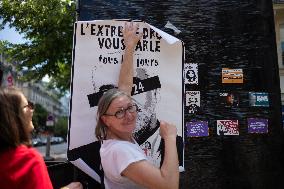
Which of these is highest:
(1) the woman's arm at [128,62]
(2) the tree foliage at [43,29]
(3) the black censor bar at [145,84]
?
(2) the tree foliage at [43,29]

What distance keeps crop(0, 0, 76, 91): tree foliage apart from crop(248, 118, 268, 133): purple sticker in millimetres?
11025

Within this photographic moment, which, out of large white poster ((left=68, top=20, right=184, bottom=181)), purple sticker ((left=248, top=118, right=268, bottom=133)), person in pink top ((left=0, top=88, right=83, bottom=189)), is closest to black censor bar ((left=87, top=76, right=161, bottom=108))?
large white poster ((left=68, top=20, right=184, bottom=181))

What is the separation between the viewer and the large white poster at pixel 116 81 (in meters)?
2.83

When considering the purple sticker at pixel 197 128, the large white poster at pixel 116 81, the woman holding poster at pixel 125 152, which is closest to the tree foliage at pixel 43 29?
the purple sticker at pixel 197 128

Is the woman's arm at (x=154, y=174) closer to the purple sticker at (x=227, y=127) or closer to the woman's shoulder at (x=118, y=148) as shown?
the woman's shoulder at (x=118, y=148)

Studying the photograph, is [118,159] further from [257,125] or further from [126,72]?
[257,125]

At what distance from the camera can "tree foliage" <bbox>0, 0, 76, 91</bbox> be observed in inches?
561

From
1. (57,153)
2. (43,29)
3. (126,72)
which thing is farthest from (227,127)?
(57,153)

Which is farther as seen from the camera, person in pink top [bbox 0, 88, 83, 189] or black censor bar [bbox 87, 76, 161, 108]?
black censor bar [bbox 87, 76, 161, 108]

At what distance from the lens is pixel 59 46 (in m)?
14.2

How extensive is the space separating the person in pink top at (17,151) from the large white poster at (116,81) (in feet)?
3.05

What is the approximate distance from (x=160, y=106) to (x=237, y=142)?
143 centimetres

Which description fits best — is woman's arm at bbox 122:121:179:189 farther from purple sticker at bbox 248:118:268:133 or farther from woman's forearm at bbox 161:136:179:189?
purple sticker at bbox 248:118:268:133

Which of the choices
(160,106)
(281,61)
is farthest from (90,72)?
(281,61)
